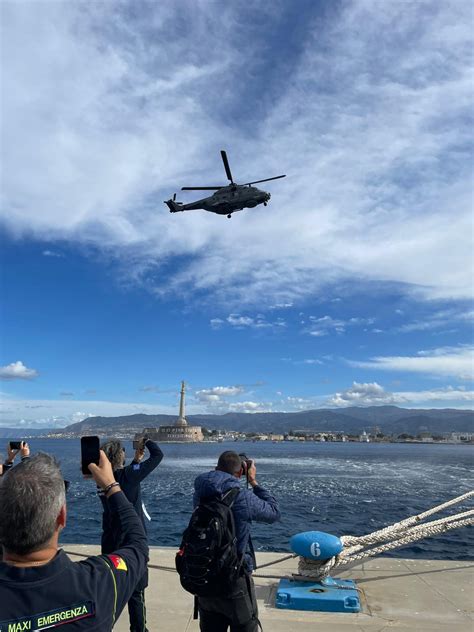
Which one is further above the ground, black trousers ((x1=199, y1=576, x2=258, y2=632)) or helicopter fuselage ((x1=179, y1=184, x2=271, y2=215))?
helicopter fuselage ((x1=179, y1=184, x2=271, y2=215))

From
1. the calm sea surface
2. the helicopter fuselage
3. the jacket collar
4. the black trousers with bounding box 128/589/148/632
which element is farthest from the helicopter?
the jacket collar

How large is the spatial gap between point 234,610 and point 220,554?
47cm

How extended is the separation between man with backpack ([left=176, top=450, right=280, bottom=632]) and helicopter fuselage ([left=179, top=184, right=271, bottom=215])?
56.8 feet

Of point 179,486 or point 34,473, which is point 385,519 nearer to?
point 179,486

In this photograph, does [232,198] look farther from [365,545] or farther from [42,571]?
[42,571]

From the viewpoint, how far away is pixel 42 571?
178 cm

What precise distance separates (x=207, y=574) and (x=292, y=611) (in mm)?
3119

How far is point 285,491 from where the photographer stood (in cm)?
3272

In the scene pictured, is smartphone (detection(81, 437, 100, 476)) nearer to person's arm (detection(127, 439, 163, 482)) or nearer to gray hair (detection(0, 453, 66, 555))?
gray hair (detection(0, 453, 66, 555))

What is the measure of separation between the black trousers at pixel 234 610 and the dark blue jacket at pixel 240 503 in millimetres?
185

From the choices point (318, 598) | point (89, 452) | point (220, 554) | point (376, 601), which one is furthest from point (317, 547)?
point (89, 452)

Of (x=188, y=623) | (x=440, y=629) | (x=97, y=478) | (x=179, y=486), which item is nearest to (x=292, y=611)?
(x=188, y=623)

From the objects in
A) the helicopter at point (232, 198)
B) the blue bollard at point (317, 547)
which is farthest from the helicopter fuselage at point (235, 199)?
the blue bollard at point (317, 547)

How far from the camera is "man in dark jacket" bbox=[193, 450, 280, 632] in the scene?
138 inches
